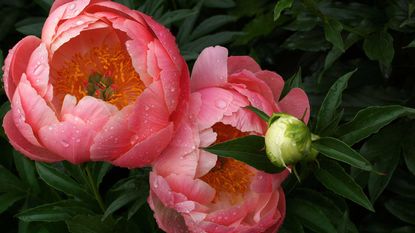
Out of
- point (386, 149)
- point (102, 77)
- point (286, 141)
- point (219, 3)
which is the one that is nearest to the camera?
point (286, 141)

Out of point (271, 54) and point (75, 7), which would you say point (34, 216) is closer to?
point (75, 7)

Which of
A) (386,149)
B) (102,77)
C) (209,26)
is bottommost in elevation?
(386,149)

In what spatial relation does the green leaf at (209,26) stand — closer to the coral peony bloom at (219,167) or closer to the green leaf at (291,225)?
the coral peony bloom at (219,167)

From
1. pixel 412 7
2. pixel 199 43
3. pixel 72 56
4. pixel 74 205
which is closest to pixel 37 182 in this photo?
pixel 74 205

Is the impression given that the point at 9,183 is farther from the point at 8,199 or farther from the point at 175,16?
the point at 175,16

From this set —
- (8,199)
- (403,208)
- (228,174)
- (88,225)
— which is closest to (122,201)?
(88,225)

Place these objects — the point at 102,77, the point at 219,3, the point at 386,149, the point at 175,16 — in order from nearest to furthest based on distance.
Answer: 1. the point at 102,77
2. the point at 386,149
3. the point at 175,16
4. the point at 219,3

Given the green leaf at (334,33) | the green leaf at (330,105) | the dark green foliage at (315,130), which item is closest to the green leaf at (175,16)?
the dark green foliage at (315,130)
